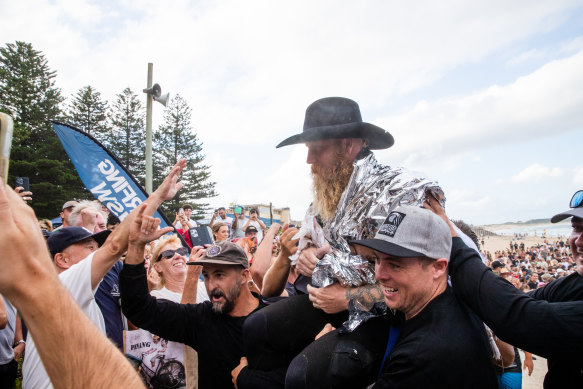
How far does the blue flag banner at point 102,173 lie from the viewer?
19.7 feet

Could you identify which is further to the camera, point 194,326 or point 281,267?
point 194,326

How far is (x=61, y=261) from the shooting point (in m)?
3.01

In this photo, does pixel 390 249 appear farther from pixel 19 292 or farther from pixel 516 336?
pixel 19 292

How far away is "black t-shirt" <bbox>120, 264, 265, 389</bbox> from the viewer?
2602mm

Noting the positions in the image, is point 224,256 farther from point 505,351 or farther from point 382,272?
point 505,351

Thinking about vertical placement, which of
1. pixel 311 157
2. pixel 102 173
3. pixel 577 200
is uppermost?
pixel 102 173

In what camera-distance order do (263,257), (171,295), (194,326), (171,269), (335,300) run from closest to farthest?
(335,300) → (194,326) → (263,257) → (171,295) → (171,269)

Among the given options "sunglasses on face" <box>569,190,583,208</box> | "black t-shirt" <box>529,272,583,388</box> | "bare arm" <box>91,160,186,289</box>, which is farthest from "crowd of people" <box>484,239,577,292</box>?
"bare arm" <box>91,160,186,289</box>

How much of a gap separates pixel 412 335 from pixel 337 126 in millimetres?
1256

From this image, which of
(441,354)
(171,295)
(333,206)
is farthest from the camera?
(171,295)

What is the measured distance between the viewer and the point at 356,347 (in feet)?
5.99

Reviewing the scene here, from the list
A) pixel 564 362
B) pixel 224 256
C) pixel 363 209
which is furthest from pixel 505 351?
pixel 224 256

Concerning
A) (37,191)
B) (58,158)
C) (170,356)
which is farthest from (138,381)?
(58,158)

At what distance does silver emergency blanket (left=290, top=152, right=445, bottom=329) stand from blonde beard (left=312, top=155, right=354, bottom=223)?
0.13m
